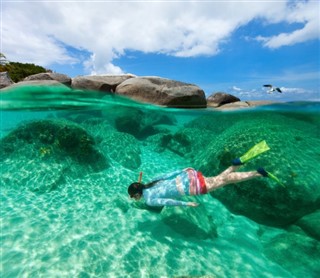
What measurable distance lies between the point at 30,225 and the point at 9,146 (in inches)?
190

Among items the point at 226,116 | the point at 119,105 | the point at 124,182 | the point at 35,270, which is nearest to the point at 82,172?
the point at 124,182

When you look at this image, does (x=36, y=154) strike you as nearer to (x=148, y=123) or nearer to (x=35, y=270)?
(x=35, y=270)

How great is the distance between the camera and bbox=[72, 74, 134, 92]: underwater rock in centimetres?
1340

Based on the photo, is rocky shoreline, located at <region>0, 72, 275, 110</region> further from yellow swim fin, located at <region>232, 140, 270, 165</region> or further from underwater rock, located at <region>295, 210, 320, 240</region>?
underwater rock, located at <region>295, 210, 320, 240</region>

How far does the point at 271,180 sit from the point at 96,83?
996 centimetres

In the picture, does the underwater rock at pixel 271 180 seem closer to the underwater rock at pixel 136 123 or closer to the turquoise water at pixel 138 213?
the turquoise water at pixel 138 213

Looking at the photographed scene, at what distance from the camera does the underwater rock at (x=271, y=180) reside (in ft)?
25.0

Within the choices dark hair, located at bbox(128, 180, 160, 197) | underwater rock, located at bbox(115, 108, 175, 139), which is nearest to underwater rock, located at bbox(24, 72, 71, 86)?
underwater rock, located at bbox(115, 108, 175, 139)

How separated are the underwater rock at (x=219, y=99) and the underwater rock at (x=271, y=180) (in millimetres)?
5190

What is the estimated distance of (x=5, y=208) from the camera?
7598mm

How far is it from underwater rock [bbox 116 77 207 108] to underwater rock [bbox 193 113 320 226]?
3.43 meters

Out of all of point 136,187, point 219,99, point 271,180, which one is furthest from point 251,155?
point 219,99

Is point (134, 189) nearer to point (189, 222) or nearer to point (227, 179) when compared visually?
point (189, 222)

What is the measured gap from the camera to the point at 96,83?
13398mm
